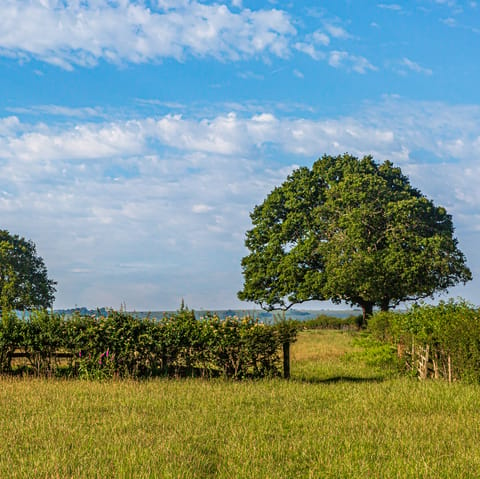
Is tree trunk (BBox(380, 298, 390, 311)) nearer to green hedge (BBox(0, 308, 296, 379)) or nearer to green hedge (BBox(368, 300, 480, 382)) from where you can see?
green hedge (BBox(368, 300, 480, 382))

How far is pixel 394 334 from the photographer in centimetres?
2050

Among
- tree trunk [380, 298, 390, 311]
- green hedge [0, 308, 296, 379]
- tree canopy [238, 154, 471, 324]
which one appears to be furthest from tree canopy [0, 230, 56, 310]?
green hedge [0, 308, 296, 379]

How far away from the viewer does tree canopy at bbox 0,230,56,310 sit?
5269cm

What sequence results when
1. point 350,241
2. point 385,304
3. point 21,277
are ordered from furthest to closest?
point 21,277
point 385,304
point 350,241

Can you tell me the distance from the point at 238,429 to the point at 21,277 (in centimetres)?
4869

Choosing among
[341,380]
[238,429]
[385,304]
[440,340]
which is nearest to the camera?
[238,429]

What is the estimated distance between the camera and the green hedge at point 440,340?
641 inches

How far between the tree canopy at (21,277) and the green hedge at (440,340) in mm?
39753

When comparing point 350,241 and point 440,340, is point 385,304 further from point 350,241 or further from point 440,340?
point 440,340

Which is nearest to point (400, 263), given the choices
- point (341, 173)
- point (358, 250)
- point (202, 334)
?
point (358, 250)

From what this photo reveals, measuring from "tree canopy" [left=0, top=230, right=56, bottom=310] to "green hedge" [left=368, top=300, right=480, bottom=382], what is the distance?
1565 inches

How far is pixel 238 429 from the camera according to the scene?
10375mm

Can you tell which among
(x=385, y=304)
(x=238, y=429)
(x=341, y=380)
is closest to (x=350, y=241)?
(x=385, y=304)

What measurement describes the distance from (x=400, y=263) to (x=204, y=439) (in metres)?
29.2
